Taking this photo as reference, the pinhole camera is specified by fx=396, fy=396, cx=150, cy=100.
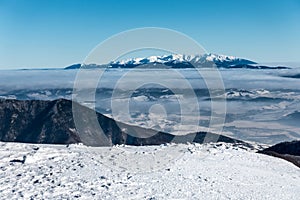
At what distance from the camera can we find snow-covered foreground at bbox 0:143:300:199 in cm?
1884

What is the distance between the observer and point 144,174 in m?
21.5

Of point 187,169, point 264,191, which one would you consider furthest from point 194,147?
point 264,191

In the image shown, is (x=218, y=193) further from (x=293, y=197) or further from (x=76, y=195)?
(x=76, y=195)

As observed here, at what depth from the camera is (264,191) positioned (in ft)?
67.5

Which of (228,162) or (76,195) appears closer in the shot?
(76,195)

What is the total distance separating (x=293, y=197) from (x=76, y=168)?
1182 centimetres

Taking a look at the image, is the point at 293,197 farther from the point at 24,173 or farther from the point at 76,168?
the point at 24,173

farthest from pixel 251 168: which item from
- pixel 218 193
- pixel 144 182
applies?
pixel 144 182

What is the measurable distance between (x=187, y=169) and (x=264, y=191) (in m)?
4.44

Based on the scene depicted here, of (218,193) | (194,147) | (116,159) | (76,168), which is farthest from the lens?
(194,147)

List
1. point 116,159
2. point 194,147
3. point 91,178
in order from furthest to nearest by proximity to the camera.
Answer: point 194,147, point 116,159, point 91,178

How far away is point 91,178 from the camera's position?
814 inches

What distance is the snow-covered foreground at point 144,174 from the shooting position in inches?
742

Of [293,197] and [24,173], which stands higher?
[24,173]
